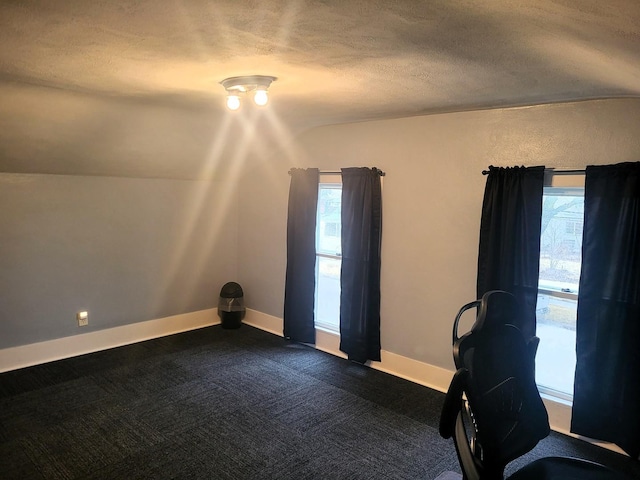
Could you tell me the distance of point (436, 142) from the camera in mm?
3787

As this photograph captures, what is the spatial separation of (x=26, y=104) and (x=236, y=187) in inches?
105

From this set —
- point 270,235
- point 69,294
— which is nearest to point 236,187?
point 270,235

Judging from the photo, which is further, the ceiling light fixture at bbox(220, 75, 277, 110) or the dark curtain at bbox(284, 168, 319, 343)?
the dark curtain at bbox(284, 168, 319, 343)

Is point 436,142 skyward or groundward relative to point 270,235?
skyward

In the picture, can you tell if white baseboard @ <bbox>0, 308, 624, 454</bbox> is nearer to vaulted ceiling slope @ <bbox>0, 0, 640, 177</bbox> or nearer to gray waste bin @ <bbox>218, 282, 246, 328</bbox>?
gray waste bin @ <bbox>218, 282, 246, 328</bbox>

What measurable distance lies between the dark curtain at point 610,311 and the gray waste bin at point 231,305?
138 inches

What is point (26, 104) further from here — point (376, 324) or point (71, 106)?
point (376, 324)

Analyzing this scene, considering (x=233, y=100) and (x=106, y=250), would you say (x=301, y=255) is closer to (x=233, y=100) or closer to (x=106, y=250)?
(x=106, y=250)

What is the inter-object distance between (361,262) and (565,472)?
8.25 feet

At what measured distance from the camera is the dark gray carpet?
9.09 ft

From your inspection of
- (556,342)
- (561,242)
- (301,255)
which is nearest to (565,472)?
(556,342)

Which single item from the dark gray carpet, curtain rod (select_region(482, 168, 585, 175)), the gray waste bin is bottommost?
the dark gray carpet

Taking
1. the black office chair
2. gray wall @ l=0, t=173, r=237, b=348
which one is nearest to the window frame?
gray wall @ l=0, t=173, r=237, b=348

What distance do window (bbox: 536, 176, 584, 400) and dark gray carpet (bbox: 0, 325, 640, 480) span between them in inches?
17.9
